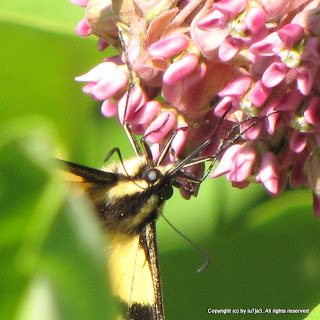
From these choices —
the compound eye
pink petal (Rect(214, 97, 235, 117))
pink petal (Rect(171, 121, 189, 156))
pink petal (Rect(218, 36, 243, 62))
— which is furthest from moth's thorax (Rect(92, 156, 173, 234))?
pink petal (Rect(218, 36, 243, 62))

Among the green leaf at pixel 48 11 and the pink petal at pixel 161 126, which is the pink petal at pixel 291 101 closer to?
the pink petal at pixel 161 126

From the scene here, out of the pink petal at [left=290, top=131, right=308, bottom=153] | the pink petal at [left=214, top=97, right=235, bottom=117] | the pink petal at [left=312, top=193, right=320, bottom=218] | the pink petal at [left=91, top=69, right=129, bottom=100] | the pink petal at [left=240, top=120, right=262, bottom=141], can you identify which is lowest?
the pink petal at [left=312, top=193, right=320, bottom=218]

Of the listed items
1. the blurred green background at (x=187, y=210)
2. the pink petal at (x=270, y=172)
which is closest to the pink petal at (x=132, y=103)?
the blurred green background at (x=187, y=210)

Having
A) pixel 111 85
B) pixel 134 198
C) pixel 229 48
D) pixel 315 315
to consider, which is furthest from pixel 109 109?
pixel 315 315

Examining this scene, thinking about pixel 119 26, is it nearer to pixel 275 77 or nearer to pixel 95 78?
pixel 95 78

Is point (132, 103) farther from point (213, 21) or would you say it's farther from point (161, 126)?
point (213, 21)

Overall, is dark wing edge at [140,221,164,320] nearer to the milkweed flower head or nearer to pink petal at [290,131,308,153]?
the milkweed flower head
